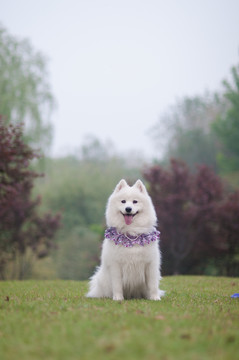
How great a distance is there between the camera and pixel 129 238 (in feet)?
19.4

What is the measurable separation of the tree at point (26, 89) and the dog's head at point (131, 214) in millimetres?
14727

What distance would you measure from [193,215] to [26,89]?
37.7ft

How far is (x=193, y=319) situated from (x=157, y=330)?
0.72 metres

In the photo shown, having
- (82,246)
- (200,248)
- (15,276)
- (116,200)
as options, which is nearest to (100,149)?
(82,246)

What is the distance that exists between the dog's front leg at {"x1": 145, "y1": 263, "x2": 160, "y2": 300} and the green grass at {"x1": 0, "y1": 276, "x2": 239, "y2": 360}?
2.48 feet

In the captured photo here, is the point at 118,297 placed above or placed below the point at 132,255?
below

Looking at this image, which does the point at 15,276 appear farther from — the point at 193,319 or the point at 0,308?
the point at 193,319

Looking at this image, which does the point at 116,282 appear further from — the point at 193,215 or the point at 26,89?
the point at 26,89

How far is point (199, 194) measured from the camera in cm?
1495

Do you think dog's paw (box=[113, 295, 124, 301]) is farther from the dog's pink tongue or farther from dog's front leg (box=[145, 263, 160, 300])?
the dog's pink tongue

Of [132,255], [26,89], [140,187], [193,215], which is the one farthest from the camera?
[26,89]

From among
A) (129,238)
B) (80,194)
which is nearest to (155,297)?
(129,238)

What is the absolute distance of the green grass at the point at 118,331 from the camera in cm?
305

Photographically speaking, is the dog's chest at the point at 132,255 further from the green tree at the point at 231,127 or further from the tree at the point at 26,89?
the green tree at the point at 231,127
